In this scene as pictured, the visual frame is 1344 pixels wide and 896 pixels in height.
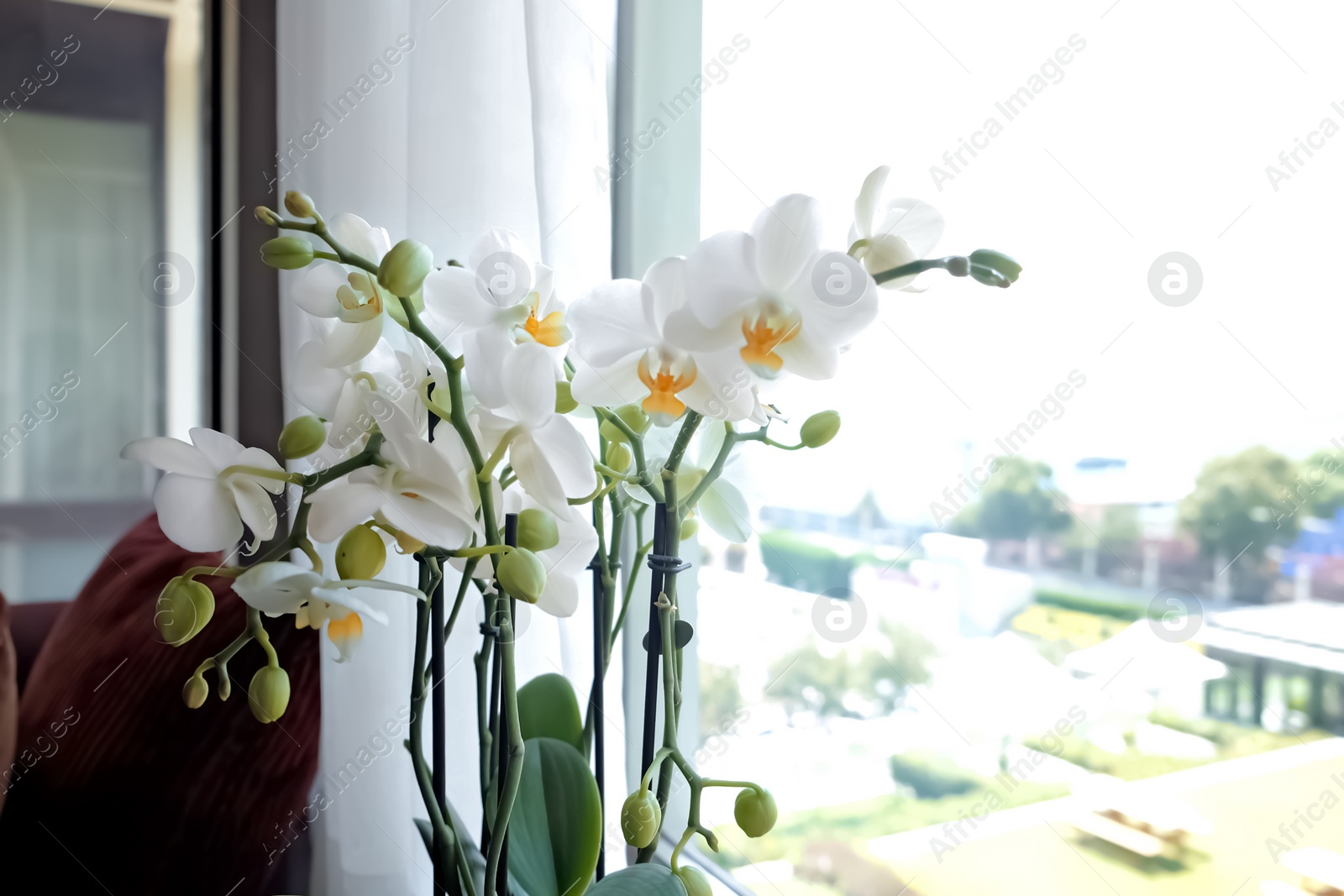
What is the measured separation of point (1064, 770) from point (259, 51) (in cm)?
191

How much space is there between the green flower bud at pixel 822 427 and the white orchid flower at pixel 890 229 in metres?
0.08

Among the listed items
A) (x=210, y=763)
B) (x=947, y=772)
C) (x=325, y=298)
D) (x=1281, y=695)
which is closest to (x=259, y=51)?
(x=210, y=763)

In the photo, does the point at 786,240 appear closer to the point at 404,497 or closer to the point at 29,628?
the point at 404,497

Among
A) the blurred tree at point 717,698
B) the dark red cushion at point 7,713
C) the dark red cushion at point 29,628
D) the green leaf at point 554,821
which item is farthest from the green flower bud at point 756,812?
the dark red cushion at point 29,628

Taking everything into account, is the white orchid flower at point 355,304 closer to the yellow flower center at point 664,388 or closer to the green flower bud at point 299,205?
the green flower bud at point 299,205

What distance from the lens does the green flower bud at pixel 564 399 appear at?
0.51 m

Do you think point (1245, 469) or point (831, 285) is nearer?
point (831, 285)

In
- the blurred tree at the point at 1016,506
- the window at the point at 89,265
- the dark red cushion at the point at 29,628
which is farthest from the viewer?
the window at the point at 89,265

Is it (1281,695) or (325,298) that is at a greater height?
(325,298)

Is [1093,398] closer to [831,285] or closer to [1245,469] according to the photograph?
[1245,469]

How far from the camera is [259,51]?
1.79m

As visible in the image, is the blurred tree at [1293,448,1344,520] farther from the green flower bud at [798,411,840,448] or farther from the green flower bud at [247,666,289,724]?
the green flower bud at [247,666,289,724]

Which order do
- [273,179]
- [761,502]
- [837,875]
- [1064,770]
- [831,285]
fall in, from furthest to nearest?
[273,179]
[837,875]
[1064,770]
[761,502]
[831,285]

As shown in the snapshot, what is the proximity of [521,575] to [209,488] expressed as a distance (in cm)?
18
